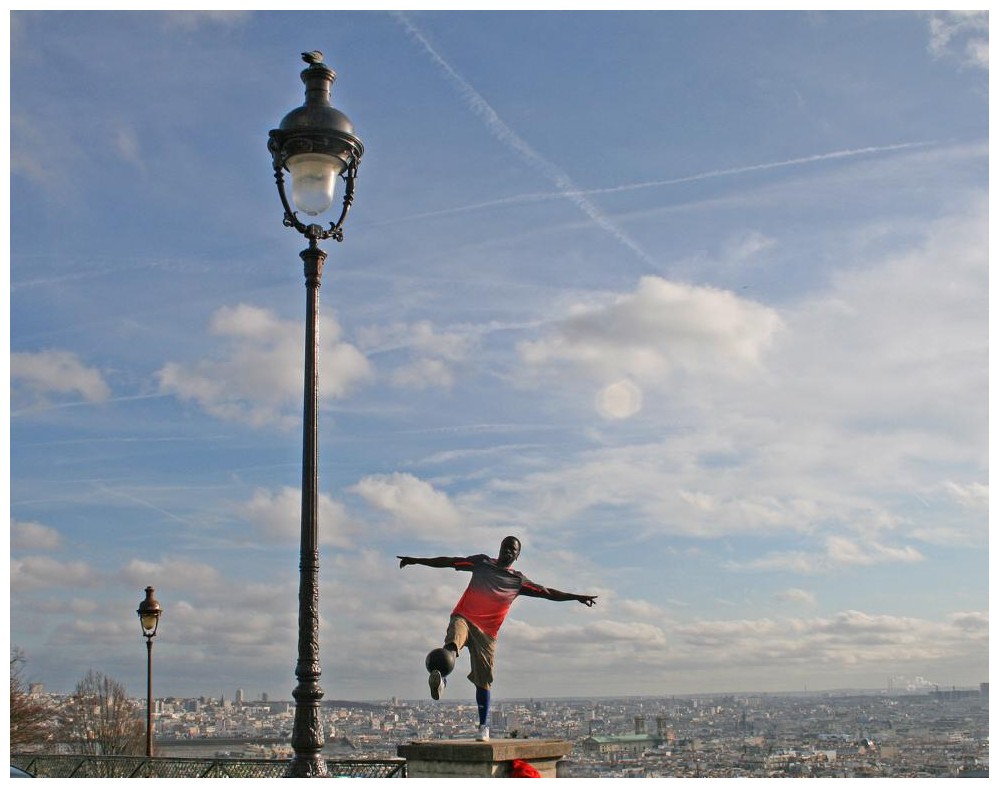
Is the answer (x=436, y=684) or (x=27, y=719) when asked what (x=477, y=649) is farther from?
(x=27, y=719)

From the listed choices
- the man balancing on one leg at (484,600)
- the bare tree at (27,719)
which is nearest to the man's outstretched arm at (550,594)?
the man balancing on one leg at (484,600)

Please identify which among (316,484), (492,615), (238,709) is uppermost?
(316,484)

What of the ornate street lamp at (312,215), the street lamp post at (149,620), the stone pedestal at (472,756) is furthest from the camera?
the street lamp post at (149,620)

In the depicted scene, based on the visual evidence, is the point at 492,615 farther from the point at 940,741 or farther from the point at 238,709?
the point at 238,709

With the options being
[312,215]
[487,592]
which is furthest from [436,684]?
[312,215]

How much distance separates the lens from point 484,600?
11.7 m

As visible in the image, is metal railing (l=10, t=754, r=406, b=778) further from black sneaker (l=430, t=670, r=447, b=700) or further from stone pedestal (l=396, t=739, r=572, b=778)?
black sneaker (l=430, t=670, r=447, b=700)

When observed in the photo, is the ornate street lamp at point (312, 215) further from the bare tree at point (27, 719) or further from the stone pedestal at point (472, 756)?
the bare tree at point (27, 719)

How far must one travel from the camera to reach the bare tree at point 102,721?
2251 inches

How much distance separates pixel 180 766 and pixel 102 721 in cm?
4688

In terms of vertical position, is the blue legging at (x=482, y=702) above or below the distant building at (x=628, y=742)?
above
